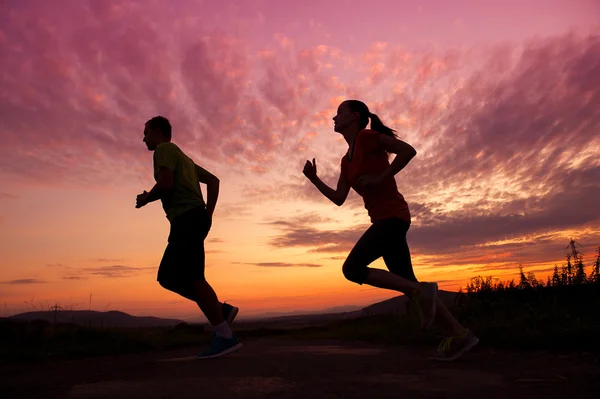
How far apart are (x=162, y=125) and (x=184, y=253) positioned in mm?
1430

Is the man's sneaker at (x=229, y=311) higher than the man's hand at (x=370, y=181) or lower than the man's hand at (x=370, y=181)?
lower

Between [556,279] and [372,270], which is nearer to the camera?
[372,270]

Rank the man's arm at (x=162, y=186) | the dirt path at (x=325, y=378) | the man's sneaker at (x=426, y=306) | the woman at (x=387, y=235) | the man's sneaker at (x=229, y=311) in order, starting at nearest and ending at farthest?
the dirt path at (x=325, y=378) → the man's sneaker at (x=426, y=306) → the woman at (x=387, y=235) → the man's arm at (x=162, y=186) → the man's sneaker at (x=229, y=311)

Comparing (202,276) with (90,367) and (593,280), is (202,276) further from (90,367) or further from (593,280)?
(593,280)

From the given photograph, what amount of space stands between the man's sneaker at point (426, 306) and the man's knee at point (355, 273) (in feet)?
1.53

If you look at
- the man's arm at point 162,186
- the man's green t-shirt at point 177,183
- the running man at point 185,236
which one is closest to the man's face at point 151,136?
the running man at point 185,236

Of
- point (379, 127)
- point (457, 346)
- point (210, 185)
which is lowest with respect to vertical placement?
point (457, 346)

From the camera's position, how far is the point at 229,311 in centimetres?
516

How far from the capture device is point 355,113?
495 cm

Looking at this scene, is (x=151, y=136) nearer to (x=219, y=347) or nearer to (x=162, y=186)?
(x=162, y=186)

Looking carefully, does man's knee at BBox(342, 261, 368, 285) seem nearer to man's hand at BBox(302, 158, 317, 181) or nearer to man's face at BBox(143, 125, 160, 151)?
man's hand at BBox(302, 158, 317, 181)

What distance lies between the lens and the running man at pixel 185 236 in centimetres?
469

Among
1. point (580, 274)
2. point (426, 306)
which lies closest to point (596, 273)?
point (580, 274)

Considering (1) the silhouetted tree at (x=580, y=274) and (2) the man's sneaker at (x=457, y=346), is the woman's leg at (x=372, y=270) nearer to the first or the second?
(2) the man's sneaker at (x=457, y=346)
